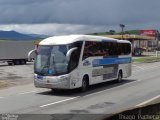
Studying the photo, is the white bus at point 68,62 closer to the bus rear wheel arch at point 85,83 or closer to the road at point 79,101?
the bus rear wheel arch at point 85,83

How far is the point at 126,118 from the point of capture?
9234mm

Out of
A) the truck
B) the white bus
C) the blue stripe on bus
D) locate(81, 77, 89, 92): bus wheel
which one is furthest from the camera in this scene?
the truck

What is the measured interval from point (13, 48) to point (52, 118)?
45.6 m

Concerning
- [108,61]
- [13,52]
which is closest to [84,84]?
[108,61]

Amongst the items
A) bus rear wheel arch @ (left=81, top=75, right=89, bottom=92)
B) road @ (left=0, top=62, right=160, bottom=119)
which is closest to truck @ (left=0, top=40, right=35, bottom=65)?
road @ (left=0, top=62, right=160, bottom=119)

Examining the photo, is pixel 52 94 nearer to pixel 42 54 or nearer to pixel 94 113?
pixel 42 54

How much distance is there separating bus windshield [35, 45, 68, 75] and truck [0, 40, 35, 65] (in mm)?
35872

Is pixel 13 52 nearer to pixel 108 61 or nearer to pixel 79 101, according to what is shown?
pixel 108 61

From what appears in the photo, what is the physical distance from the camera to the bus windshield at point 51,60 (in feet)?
65.6

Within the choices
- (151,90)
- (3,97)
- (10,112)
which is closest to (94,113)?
(10,112)

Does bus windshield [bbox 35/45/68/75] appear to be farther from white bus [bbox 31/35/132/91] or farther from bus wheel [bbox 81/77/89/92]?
bus wheel [bbox 81/77/89/92]

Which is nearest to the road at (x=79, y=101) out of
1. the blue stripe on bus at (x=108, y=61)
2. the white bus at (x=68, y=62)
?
the white bus at (x=68, y=62)

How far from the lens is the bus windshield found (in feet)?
65.6

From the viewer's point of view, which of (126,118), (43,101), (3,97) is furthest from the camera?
(3,97)
